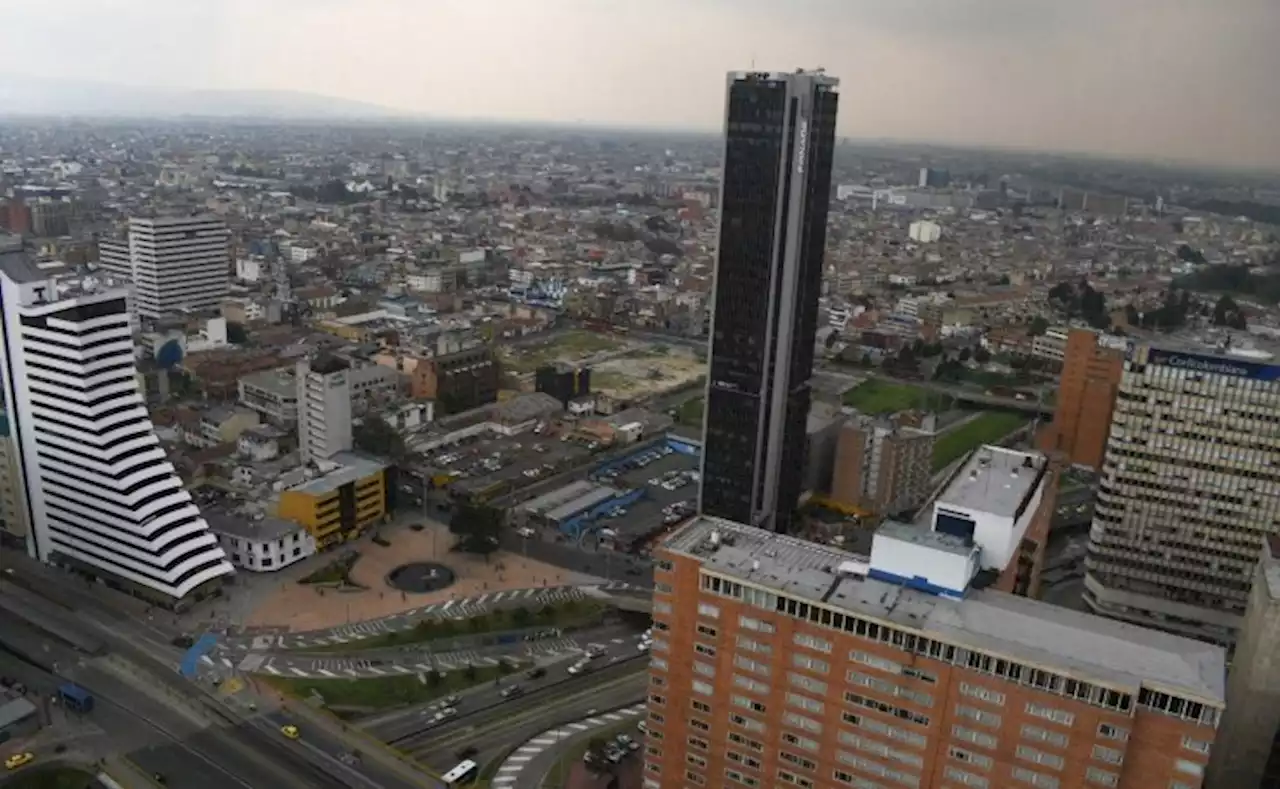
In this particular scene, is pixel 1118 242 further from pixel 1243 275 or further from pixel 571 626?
pixel 571 626

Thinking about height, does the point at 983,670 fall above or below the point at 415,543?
above

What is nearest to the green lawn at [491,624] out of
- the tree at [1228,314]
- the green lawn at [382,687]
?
the green lawn at [382,687]

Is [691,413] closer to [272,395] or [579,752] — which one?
[272,395]

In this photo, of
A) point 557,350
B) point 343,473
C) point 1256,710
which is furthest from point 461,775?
point 557,350

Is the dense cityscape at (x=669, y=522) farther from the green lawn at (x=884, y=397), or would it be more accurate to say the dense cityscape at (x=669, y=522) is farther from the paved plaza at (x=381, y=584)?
the green lawn at (x=884, y=397)

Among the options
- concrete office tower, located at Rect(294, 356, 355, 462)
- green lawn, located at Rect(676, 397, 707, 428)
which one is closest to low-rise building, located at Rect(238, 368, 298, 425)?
concrete office tower, located at Rect(294, 356, 355, 462)

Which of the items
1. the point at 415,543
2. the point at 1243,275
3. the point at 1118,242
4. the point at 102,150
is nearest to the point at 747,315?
the point at 415,543

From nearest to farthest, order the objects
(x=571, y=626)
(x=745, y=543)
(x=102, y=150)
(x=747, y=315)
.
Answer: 1. (x=745, y=543)
2. (x=571, y=626)
3. (x=747, y=315)
4. (x=102, y=150)
